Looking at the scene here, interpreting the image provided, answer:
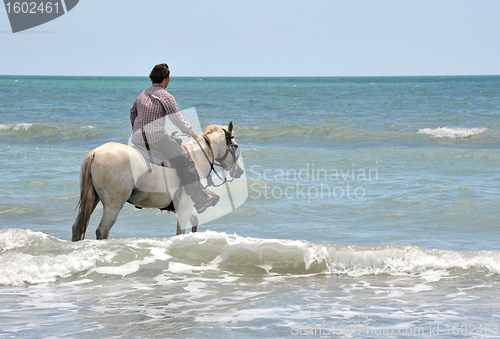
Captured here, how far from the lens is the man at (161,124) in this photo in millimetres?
6184

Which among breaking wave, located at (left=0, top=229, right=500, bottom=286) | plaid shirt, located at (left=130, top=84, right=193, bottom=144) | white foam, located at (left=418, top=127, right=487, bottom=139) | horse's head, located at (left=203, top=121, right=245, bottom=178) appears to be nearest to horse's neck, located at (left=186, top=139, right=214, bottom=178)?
horse's head, located at (left=203, top=121, right=245, bottom=178)

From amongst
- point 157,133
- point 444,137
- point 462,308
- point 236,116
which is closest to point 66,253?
point 157,133

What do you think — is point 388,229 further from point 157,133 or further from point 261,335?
point 261,335

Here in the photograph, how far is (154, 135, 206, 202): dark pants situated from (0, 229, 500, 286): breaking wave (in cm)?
71

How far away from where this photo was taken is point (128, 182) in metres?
5.94

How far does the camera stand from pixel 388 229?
8.38 meters

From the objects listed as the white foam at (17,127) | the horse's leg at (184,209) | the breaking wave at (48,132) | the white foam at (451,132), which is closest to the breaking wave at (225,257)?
the horse's leg at (184,209)

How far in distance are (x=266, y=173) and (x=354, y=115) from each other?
17027 mm

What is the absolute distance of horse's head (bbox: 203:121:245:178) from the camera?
6984 millimetres

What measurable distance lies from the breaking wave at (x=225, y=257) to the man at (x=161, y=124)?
862mm
